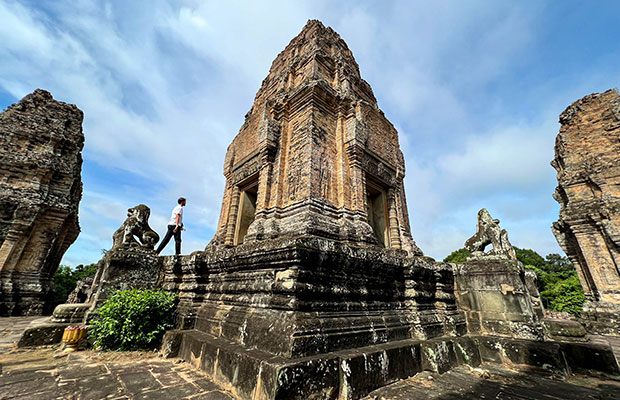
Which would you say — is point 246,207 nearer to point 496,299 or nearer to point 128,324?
point 128,324

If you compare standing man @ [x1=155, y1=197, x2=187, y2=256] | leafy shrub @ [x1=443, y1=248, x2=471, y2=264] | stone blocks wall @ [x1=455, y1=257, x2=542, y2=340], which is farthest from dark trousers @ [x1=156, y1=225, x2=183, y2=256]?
leafy shrub @ [x1=443, y1=248, x2=471, y2=264]

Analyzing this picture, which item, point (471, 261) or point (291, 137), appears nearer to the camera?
point (471, 261)

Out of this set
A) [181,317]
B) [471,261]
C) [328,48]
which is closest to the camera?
[181,317]

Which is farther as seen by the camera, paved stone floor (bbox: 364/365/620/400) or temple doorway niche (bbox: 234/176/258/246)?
temple doorway niche (bbox: 234/176/258/246)

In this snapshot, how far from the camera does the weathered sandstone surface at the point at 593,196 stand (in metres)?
10.1

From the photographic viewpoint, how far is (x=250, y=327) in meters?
3.40

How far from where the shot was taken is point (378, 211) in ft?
26.9

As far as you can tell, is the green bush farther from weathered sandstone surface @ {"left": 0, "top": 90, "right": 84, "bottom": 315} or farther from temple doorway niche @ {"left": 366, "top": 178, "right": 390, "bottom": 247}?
weathered sandstone surface @ {"left": 0, "top": 90, "right": 84, "bottom": 315}

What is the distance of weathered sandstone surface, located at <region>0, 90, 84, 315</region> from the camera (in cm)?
988

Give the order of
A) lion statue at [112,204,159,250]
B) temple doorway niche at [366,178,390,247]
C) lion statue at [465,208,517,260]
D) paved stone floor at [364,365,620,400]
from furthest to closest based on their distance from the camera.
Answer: temple doorway niche at [366,178,390,247] → lion statue at [112,204,159,250] → lion statue at [465,208,517,260] → paved stone floor at [364,365,620,400]

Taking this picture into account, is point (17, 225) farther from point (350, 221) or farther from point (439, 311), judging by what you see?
point (439, 311)

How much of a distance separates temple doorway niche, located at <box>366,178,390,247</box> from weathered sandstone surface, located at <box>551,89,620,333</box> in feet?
31.5

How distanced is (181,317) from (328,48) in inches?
373

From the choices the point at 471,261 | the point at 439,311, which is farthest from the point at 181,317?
the point at 471,261
